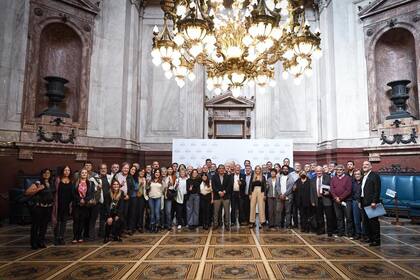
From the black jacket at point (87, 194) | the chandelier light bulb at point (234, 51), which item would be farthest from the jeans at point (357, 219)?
the black jacket at point (87, 194)

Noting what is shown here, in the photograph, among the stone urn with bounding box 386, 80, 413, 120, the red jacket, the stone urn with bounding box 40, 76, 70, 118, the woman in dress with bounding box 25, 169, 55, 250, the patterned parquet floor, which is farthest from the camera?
the stone urn with bounding box 40, 76, 70, 118

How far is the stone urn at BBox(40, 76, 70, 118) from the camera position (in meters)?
8.55

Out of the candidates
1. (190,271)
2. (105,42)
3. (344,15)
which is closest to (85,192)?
(190,271)

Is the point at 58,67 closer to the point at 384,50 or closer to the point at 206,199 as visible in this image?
the point at 206,199

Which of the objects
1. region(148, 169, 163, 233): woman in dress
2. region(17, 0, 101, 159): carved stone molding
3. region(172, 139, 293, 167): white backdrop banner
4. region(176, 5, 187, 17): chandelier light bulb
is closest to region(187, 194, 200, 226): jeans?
region(148, 169, 163, 233): woman in dress

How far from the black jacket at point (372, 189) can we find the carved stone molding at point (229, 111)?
228 inches

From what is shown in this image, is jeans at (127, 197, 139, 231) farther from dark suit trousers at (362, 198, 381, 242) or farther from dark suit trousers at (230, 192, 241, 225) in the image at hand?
dark suit trousers at (362, 198, 381, 242)

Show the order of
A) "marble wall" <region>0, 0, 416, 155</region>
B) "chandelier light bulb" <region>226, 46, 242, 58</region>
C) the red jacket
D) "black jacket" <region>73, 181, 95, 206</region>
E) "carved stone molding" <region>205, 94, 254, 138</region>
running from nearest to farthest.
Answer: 1. "black jacket" <region>73, 181, 95, 206</region>
2. "chandelier light bulb" <region>226, 46, 242, 58</region>
3. the red jacket
4. "marble wall" <region>0, 0, 416, 155</region>
5. "carved stone molding" <region>205, 94, 254, 138</region>

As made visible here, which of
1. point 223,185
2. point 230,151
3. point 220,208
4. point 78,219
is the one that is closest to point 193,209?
point 220,208

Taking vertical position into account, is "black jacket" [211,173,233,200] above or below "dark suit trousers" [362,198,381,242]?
above

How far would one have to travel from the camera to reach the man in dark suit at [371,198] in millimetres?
5054

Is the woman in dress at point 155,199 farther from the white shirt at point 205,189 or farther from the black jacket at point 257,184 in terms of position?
the black jacket at point 257,184

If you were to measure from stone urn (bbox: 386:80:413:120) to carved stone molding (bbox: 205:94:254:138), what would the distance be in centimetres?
459

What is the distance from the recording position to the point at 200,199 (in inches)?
265
